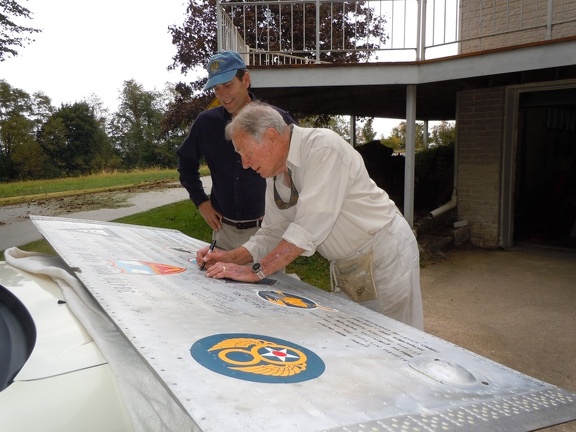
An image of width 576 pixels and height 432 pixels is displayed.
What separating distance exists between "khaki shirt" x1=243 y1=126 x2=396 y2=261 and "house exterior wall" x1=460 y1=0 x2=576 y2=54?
18.9ft

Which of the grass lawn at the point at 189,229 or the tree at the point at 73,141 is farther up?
the tree at the point at 73,141

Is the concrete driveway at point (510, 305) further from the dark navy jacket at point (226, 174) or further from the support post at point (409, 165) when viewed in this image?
the dark navy jacket at point (226, 174)

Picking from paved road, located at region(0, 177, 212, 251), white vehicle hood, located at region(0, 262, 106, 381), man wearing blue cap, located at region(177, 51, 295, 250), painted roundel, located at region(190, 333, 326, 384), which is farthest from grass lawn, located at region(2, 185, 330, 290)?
painted roundel, located at region(190, 333, 326, 384)

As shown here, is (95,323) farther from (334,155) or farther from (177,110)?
(177,110)

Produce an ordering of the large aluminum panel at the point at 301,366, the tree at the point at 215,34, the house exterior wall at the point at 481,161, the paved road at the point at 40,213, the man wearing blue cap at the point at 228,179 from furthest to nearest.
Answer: the tree at the point at 215,34 → the paved road at the point at 40,213 → the house exterior wall at the point at 481,161 → the man wearing blue cap at the point at 228,179 → the large aluminum panel at the point at 301,366

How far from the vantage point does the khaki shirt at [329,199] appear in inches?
81.3

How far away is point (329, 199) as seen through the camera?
207 centimetres

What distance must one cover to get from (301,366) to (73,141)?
51.9 m

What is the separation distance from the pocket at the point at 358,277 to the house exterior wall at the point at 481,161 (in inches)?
242

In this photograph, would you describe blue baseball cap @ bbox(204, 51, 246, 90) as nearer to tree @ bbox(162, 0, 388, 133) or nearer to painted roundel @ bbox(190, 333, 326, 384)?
painted roundel @ bbox(190, 333, 326, 384)

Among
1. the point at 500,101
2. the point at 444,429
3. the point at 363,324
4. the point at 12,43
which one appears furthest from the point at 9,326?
the point at 12,43

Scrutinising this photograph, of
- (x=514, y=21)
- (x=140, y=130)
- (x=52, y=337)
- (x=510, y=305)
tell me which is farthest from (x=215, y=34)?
(x=140, y=130)

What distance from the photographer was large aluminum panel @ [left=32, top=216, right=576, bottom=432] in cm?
103

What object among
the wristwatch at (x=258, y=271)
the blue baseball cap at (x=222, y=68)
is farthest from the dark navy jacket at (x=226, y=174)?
the wristwatch at (x=258, y=271)
